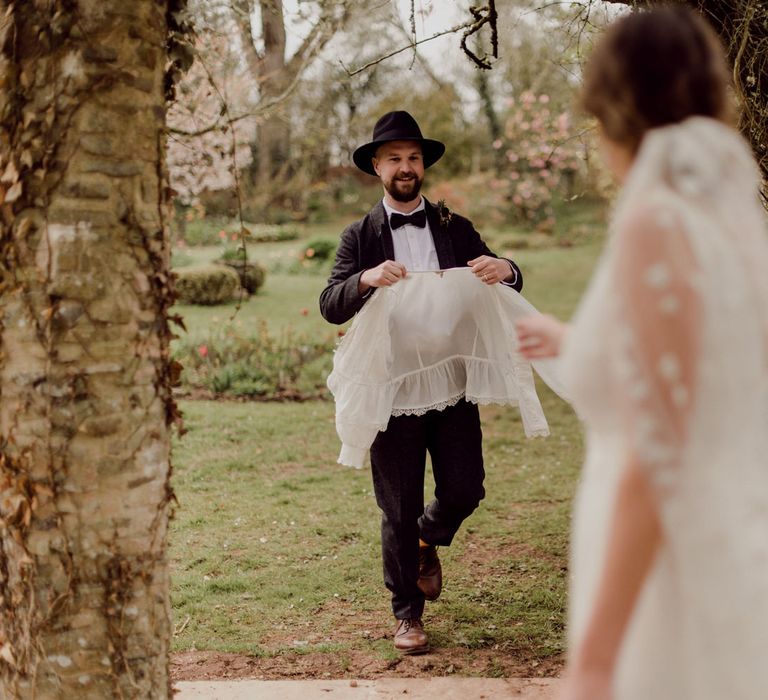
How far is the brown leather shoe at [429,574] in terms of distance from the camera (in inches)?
184

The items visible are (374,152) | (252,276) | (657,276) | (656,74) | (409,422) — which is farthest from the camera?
(252,276)

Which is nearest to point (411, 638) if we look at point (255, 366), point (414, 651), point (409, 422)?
point (414, 651)

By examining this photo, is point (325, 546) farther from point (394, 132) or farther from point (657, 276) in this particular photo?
point (657, 276)

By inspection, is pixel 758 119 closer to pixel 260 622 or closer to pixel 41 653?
pixel 260 622

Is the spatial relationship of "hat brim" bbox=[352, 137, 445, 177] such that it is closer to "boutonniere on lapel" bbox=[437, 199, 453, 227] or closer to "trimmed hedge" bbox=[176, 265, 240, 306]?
"boutonniere on lapel" bbox=[437, 199, 453, 227]

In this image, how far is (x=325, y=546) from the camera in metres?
5.91

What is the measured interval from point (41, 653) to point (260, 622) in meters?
2.18

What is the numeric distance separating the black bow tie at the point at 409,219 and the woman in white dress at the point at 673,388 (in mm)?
2551

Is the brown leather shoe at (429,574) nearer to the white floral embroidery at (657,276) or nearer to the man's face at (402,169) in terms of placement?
the man's face at (402,169)

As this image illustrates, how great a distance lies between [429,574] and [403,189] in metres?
1.88

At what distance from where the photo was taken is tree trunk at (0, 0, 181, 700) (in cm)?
259

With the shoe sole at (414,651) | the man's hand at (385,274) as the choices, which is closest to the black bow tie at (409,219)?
the man's hand at (385,274)

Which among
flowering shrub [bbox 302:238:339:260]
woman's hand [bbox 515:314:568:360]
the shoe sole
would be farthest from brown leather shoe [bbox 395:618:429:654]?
flowering shrub [bbox 302:238:339:260]

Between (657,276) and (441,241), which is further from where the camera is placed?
(441,241)
